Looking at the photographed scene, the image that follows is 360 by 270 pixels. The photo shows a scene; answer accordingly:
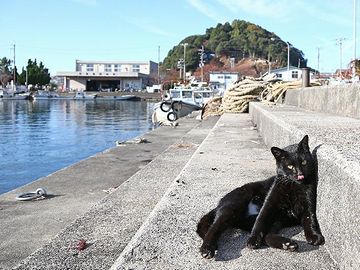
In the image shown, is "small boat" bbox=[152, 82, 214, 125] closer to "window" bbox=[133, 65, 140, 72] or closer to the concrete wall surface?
the concrete wall surface

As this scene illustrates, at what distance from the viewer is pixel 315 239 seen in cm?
246

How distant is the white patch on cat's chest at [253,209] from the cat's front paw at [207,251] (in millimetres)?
424

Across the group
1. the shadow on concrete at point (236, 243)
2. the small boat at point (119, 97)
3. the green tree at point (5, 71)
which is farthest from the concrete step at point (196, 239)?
the green tree at point (5, 71)

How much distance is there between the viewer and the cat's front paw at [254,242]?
2.49 m

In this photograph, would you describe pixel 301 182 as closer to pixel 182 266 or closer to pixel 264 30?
pixel 182 266

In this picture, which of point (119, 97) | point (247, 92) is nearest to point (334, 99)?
point (247, 92)

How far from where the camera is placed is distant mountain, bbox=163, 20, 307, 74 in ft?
406

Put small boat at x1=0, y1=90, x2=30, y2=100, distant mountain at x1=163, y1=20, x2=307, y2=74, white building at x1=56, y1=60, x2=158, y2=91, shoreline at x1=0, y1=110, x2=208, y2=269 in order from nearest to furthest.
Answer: shoreline at x1=0, y1=110, x2=208, y2=269, small boat at x1=0, y1=90, x2=30, y2=100, white building at x1=56, y1=60, x2=158, y2=91, distant mountain at x1=163, y1=20, x2=307, y2=74

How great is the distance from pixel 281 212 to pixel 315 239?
0.83 feet

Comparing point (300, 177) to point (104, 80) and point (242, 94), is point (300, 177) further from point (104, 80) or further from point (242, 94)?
point (104, 80)

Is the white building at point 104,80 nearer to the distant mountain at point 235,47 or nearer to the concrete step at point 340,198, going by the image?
the distant mountain at point 235,47

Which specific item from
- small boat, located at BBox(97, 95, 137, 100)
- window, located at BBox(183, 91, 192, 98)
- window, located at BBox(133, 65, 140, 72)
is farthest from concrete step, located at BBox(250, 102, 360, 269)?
window, located at BBox(133, 65, 140, 72)

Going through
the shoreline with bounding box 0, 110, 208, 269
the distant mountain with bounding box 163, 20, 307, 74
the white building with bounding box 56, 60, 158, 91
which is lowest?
the shoreline with bounding box 0, 110, 208, 269

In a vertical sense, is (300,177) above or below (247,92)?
below
